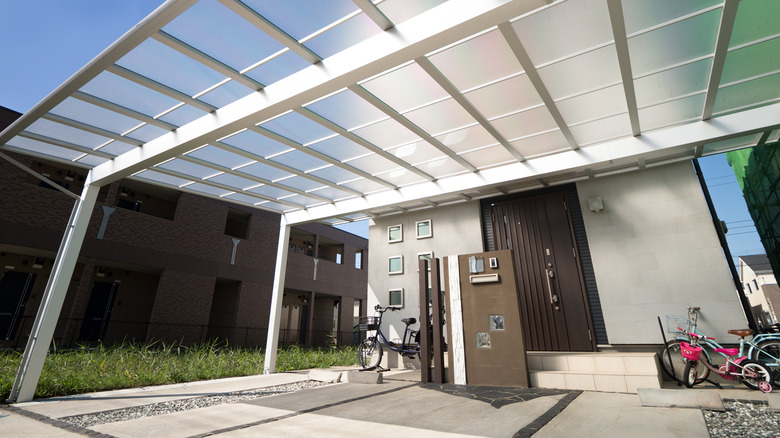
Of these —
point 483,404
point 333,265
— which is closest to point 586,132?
point 483,404

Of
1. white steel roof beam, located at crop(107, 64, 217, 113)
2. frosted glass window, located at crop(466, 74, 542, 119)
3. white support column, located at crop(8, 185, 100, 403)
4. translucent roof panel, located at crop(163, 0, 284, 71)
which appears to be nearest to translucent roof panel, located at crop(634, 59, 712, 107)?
frosted glass window, located at crop(466, 74, 542, 119)

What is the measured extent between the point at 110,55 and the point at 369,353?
6.86m

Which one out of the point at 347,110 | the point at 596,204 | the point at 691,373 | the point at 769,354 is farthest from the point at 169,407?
the point at 596,204

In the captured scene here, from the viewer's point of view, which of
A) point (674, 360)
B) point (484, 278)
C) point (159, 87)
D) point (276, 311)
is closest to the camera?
point (159, 87)

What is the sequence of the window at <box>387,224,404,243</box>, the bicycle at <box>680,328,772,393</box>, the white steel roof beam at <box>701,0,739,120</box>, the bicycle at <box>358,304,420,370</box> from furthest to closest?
the window at <box>387,224,404,243</box>, the bicycle at <box>358,304,420,370</box>, the bicycle at <box>680,328,772,393</box>, the white steel roof beam at <box>701,0,739,120</box>

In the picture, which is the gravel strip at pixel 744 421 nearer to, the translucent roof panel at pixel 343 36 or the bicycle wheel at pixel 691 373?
the bicycle wheel at pixel 691 373

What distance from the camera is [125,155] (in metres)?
5.58

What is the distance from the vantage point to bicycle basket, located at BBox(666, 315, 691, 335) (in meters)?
5.52

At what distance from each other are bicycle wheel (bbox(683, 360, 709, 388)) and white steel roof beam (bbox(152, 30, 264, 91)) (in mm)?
6745

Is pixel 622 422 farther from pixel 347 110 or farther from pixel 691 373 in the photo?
pixel 347 110

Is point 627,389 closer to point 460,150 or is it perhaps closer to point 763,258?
point 460,150

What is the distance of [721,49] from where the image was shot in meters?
3.68

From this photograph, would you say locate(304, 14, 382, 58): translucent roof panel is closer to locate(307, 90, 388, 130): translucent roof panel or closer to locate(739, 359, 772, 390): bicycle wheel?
locate(307, 90, 388, 130): translucent roof panel

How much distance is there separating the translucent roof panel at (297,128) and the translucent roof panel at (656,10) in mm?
3821
